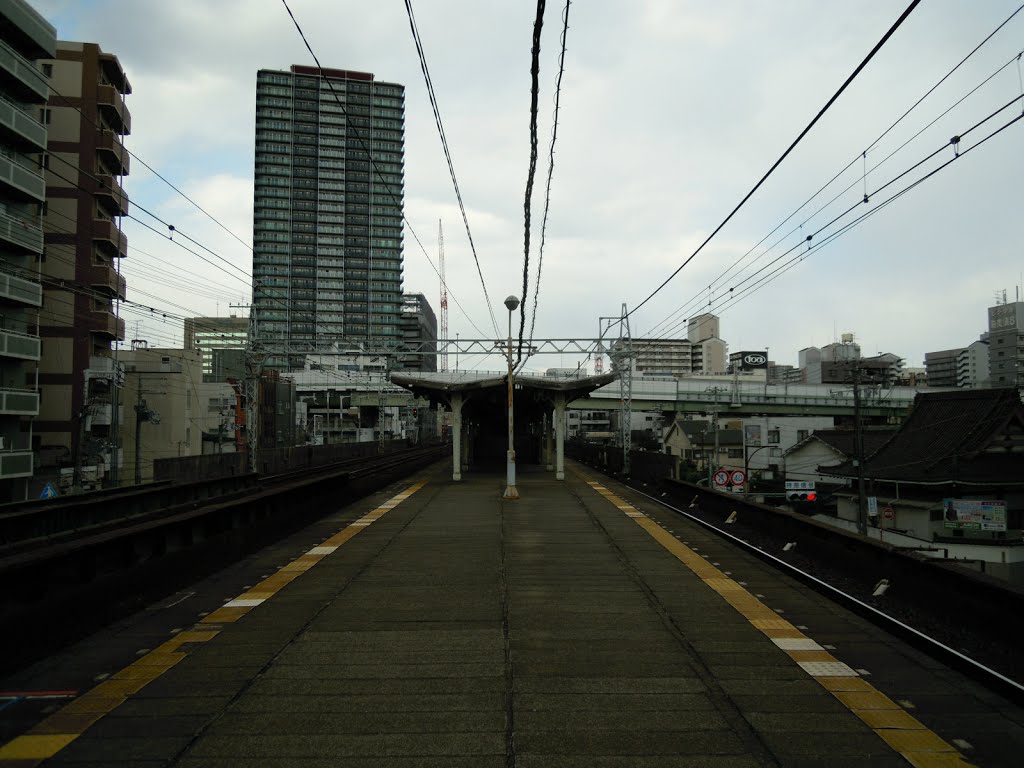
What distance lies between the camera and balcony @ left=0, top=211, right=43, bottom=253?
3378 centimetres

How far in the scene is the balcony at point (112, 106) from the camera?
5053 cm

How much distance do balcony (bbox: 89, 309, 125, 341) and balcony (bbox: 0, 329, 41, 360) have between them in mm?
12309

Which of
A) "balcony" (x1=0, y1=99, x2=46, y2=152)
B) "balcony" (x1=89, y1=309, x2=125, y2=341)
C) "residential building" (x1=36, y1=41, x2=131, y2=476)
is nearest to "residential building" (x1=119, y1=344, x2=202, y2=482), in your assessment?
"residential building" (x1=36, y1=41, x2=131, y2=476)

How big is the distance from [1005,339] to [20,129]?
362 feet

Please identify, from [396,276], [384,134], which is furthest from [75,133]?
[384,134]

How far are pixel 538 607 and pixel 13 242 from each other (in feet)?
122

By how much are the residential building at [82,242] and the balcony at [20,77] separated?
7577 mm

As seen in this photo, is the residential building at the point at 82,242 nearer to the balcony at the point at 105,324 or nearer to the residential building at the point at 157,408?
the balcony at the point at 105,324

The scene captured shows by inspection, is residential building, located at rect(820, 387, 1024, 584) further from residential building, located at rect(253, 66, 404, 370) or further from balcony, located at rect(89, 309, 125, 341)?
residential building, located at rect(253, 66, 404, 370)

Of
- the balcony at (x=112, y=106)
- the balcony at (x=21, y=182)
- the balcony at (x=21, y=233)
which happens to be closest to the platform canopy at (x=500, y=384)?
the balcony at (x=21, y=233)

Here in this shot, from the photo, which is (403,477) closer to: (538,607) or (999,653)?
(538,607)

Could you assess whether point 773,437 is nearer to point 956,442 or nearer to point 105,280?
point 956,442

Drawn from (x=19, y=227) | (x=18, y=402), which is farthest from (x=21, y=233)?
(x=18, y=402)

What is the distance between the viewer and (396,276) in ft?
566
